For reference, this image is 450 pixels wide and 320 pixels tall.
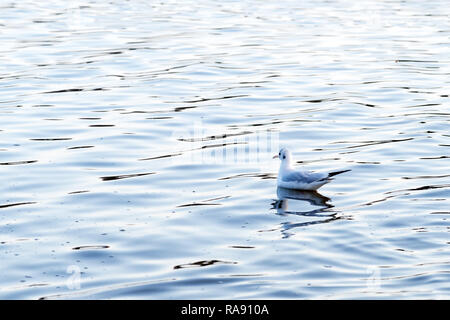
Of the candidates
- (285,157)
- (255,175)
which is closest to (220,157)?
(255,175)

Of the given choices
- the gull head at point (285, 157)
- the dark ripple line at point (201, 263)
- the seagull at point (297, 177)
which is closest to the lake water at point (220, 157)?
the dark ripple line at point (201, 263)

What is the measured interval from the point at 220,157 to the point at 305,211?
3.05 m

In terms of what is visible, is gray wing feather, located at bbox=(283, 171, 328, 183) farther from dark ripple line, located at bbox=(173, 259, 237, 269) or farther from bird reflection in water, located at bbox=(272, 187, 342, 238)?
dark ripple line, located at bbox=(173, 259, 237, 269)

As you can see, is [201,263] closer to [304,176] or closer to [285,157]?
[304,176]

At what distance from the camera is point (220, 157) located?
1659cm

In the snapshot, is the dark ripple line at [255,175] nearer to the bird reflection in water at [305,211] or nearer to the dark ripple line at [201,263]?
the bird reflection in water at [305,211]

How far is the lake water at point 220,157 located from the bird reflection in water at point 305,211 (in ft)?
0.11

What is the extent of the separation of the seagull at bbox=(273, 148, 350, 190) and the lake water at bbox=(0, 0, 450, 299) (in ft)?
0.51

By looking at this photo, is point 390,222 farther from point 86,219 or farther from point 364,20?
point 364,20

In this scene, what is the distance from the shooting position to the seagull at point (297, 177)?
47.5 feet

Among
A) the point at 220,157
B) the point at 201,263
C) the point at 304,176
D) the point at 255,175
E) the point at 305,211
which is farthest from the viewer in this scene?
the point at 220,157

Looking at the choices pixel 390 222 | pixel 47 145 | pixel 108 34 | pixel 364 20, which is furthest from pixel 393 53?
pixel 390 222

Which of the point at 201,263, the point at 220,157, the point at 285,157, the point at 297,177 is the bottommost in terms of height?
the point at 201,263

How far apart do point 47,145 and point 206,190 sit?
12.1ft
